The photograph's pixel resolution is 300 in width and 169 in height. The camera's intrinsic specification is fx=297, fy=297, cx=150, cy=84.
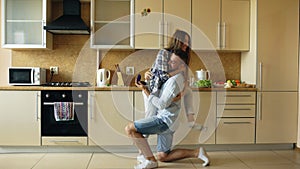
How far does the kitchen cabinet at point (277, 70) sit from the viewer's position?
3609 millimetres

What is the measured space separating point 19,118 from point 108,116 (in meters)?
1.00

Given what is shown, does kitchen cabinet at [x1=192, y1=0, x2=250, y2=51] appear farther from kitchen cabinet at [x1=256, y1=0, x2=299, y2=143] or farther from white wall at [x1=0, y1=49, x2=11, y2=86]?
white wall at [x1=0, y1=49, x2=11, y2=86]

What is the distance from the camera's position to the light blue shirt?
275 centimetres

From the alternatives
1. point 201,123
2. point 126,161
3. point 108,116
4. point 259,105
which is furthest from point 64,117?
point 259,105

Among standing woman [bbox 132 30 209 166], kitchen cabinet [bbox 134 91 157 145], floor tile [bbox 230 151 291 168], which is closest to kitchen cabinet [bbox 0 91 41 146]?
kitchen cabinet [bbox 134 91 157 145]

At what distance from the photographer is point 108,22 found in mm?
3734

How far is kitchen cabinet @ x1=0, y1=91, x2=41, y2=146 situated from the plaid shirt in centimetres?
138

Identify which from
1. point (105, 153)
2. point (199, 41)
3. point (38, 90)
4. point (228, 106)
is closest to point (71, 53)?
point (38, 90)

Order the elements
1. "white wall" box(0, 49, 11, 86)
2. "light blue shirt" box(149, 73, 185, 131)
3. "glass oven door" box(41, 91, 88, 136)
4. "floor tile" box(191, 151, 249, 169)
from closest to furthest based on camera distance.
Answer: "light blue shirt" box(149, 73, 185, 131) < "floor tile" box(191, 151, 249, 169) < "glass oven door" box(41, 91, 88, 136) < "white wall" box(0, 49, 11, 86)

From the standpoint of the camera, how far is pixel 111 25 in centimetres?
374

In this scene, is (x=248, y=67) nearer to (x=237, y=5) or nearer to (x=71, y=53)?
(x=237, y=5)

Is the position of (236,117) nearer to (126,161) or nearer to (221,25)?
(221,25)

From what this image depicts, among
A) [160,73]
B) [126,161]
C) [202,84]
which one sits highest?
[160,73]

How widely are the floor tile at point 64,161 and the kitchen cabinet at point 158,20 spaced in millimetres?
1452
